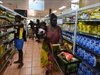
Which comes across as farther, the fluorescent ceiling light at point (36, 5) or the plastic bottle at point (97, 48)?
the fluorescent ceiling light at point (36, 5)

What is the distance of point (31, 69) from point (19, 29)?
137cm

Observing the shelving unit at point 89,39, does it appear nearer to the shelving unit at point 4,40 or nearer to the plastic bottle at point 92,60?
the plastic bottle at point 92,60

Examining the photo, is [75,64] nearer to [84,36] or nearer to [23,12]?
[84,36]

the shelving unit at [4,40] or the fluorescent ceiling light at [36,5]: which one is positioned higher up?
the fluorescent ceiling light at [36,5]

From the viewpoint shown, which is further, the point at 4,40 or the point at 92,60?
the point at 4,40

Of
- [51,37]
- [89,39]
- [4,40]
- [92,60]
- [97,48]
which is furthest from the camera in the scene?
[4,40]

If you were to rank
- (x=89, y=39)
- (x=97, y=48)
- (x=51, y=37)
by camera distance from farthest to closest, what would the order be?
(x=51, y=37), (x=89, y=39), (x=97, y=48)

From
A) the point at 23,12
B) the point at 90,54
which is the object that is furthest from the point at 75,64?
the point at 23,12

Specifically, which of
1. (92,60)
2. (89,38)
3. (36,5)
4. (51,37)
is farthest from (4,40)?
(36,5)

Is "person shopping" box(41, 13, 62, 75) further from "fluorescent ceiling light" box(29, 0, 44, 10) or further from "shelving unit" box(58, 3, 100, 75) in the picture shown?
"fluorescent ceiling light" box(29, 0, 44, 10)

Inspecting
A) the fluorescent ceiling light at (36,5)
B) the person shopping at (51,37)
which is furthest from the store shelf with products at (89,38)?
the fluorescent ceiling light at (36,5)

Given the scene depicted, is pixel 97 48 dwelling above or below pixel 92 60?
above

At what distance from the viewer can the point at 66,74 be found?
216 centimetres

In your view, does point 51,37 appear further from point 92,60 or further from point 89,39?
point 92,60
